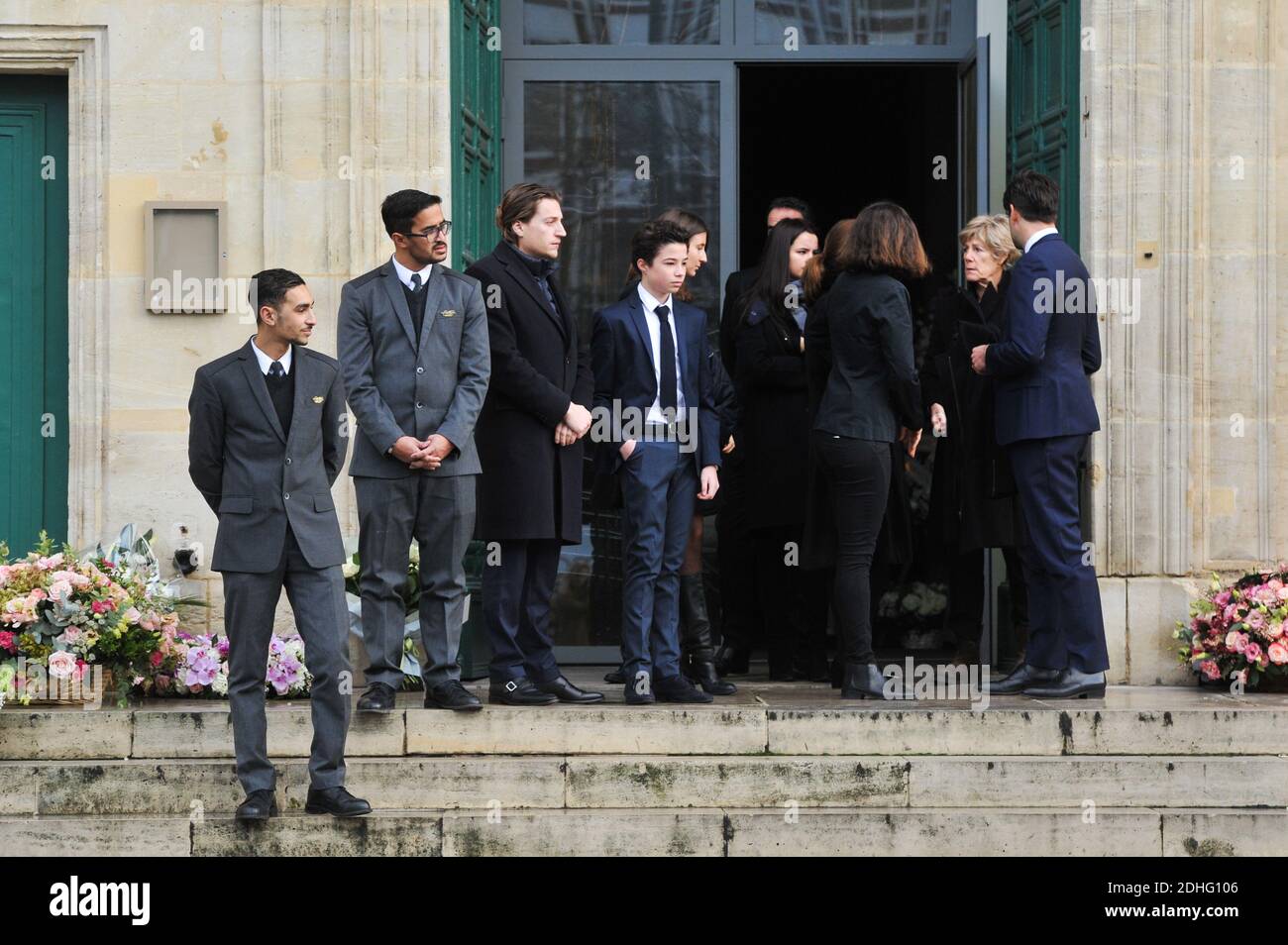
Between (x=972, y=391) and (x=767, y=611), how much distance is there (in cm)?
141

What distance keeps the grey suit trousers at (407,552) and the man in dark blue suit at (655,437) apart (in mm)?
798

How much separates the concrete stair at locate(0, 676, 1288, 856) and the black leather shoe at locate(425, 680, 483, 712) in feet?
0.15

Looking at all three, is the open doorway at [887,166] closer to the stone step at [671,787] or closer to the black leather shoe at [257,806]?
the stone step at [671,787]

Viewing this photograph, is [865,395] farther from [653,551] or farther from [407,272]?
[407,272]

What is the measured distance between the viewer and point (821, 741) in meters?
7.84

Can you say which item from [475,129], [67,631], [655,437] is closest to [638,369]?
[655,437]

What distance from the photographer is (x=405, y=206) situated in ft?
25.0

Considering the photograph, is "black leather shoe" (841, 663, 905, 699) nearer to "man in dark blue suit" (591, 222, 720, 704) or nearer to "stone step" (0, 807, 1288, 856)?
"man in dark blue suit" (591, 222, 720, 704)

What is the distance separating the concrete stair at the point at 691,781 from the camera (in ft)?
23.9

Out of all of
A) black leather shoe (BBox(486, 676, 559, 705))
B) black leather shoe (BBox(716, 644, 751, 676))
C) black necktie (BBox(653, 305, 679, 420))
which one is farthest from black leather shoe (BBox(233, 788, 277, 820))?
black leather shoe (BBox(716, 644, 751, 676))

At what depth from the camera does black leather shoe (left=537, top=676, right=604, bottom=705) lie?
8.12 m

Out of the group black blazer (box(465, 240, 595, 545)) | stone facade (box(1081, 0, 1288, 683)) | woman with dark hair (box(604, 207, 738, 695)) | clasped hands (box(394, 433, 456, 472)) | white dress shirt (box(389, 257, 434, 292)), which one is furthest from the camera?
stone facade (box(1081, 0, 1288, 683))

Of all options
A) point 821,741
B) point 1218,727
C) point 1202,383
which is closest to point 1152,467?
point 1202,383

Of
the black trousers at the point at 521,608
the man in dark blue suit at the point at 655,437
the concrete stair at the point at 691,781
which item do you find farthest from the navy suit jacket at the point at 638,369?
the concrete stair at the point at 691,781
